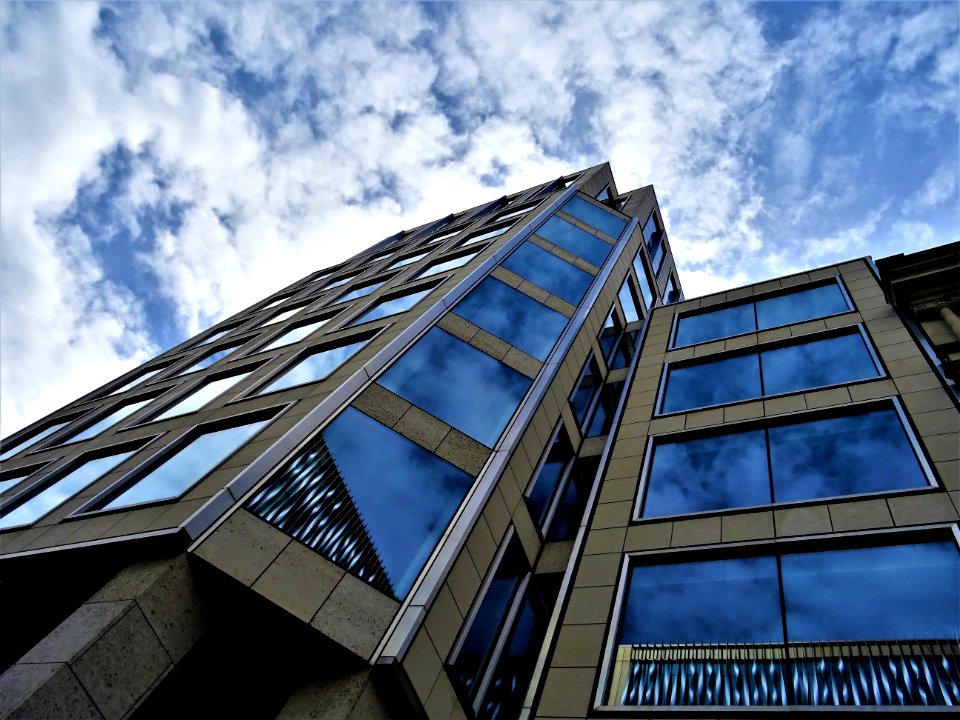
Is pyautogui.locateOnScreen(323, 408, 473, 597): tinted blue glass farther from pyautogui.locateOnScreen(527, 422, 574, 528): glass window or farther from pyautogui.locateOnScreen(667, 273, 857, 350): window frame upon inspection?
pyautogui.locateOnScreen(667, 273, 857, 350): window frame

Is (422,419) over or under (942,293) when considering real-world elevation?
under

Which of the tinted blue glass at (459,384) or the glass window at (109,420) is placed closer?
the tinted blue glass at (459,384)

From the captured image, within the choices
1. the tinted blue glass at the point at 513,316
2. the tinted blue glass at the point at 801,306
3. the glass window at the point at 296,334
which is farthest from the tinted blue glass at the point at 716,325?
the glass window at the point at 296,334

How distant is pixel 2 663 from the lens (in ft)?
39.1

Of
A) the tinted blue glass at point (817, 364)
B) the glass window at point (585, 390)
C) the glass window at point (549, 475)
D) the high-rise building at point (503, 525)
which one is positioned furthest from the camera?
the glass window at point (585, 390)

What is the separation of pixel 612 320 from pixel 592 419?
534cm

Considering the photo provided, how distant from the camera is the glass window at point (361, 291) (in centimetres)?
2422

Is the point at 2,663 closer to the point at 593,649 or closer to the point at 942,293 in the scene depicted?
the point at 593,649

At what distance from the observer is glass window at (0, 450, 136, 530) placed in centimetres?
1459

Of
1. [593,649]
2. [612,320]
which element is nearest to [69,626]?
[593,649]

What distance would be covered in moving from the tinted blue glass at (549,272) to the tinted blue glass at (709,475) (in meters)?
7.01

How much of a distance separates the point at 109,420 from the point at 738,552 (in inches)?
854

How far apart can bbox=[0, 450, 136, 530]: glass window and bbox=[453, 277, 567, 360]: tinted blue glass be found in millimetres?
10392

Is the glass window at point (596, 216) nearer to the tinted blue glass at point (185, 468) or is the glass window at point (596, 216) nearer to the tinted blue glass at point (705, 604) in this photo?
the tinted blue glass at point (705, 604)
